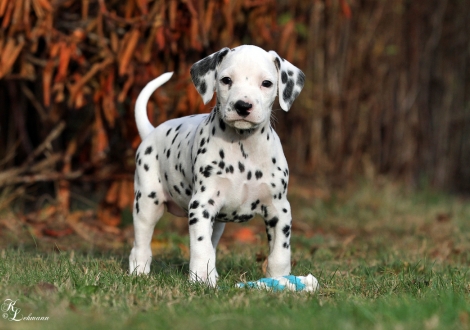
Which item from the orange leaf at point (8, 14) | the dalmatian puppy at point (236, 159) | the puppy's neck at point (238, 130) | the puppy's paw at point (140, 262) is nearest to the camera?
the dalmatian puppy at point (236, 159)

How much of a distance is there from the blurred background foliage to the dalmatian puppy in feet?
3.39

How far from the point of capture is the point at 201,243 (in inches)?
182

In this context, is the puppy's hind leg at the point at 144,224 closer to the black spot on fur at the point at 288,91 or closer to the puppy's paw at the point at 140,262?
the puppy's paw at the point at 140,262

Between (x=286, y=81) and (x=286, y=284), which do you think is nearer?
(x=286, y=284)

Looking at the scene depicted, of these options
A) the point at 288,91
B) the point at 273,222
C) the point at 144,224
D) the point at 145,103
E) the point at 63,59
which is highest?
the point at 63,59

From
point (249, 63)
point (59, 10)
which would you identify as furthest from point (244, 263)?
point (59, 10)

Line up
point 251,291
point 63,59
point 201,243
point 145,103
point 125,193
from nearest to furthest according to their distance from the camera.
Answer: point 251,291, point 201,243, point 145,103, point 63,59, point 125,193

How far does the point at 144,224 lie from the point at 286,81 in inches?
57.0

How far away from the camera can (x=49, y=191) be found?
8.89m

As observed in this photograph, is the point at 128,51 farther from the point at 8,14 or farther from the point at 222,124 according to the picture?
the point at 222,124

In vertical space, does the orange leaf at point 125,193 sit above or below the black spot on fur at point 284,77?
below

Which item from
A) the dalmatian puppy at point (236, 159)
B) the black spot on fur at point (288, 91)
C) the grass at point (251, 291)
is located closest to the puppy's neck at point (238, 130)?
the dalmatian puppy at point (236, 159)

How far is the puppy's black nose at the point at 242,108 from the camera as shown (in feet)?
14.6

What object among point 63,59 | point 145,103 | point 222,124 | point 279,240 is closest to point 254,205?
point 279,240
